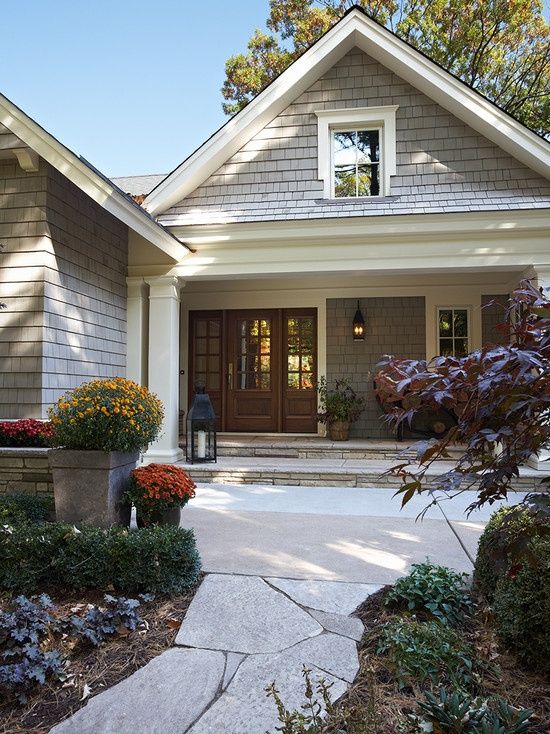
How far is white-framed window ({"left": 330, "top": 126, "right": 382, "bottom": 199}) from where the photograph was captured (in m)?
7.43

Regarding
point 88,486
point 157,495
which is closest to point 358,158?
point 157,495

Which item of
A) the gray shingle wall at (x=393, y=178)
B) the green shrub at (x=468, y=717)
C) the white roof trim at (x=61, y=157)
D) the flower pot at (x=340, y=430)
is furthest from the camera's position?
the flower pot at (x=340, y=430)

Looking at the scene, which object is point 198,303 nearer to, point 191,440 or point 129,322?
point 129,322

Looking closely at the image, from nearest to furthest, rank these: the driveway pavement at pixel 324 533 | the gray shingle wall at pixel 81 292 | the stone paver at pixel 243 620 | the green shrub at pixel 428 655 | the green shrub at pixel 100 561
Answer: the green shrub at pixel 428 655 → the stone paver at pixel 243 620 → the green shrub at pixel 100 561 → the driveway pavement at pixel 324 533 → the gray shingle wall at pixel 81 292

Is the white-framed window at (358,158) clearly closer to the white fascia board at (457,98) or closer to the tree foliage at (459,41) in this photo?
the white fascia board at (457,98)

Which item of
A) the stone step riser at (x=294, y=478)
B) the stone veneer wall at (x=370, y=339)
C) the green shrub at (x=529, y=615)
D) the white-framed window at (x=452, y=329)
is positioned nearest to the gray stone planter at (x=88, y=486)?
the green shrub at (x=529, y=615)

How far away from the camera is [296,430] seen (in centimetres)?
878

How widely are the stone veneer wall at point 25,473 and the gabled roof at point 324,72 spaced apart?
4.08 m

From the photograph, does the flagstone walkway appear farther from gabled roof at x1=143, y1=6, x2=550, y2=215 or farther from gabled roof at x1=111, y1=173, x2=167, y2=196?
gabled roof at x1=111, y1=173, x2=167, y2=196

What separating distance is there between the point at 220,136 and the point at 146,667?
6538 millimetres

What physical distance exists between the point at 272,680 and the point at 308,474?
4.20 m

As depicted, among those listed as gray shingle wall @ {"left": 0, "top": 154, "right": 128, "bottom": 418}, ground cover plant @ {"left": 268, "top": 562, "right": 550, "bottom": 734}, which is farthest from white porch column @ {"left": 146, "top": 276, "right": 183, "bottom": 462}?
ground cover plant @ {"left": 268, "top": 562, "right": 550, "bottom": 734}

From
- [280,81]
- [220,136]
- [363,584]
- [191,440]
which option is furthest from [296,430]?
[363,584]

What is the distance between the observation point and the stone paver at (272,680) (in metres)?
1.85
